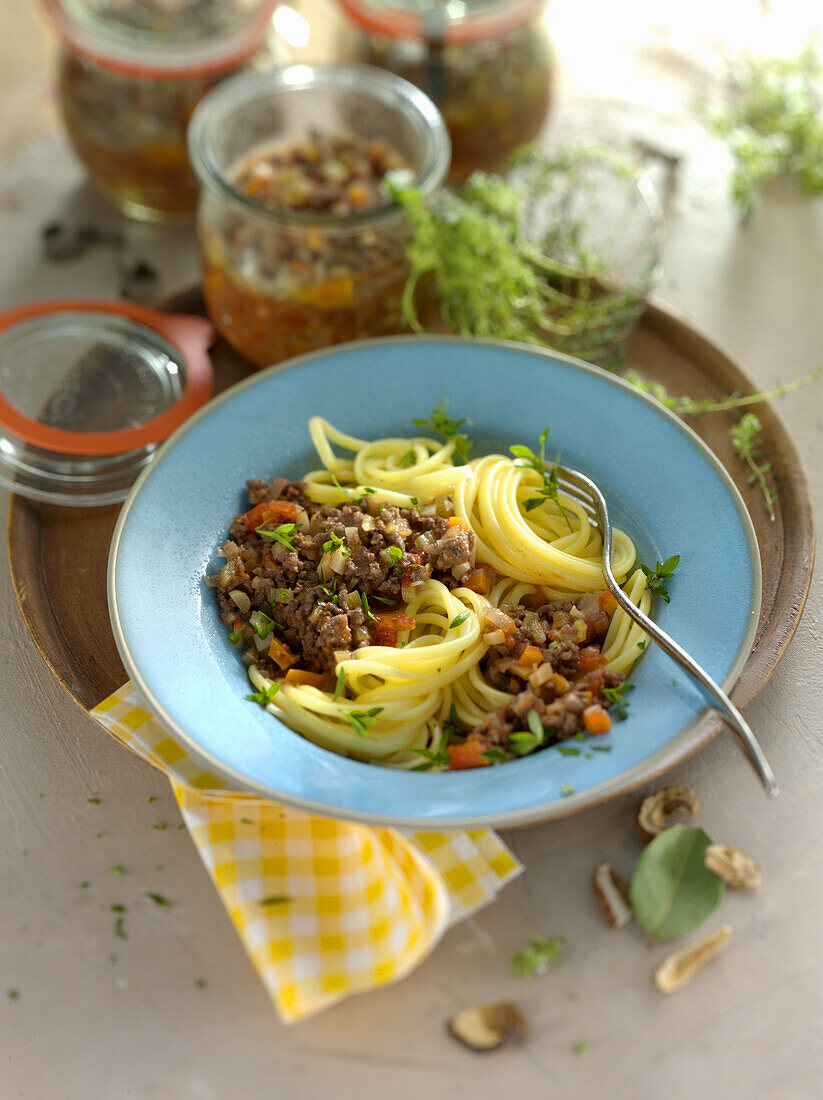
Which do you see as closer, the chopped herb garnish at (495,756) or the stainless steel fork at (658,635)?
the stainless steel fork at (658,635)

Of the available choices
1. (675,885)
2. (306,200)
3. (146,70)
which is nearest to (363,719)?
(675,885)

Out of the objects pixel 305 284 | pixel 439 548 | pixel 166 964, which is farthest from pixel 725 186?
pixel 166 964

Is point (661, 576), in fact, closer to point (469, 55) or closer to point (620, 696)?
point (620, 696)

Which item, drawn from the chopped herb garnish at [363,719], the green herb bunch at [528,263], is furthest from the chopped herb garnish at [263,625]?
the green herb bunch at [528,263]

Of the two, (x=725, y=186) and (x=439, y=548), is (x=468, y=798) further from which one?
(x=725, y=186)

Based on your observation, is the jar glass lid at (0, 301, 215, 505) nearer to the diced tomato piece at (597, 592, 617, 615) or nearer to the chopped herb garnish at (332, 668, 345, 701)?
the chopped herb garnish at (332, 668, 345, 701)

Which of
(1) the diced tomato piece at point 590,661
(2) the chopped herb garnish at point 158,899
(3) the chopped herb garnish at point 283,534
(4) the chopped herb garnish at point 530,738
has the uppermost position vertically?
(1) the diced tomato piece at point 590,661

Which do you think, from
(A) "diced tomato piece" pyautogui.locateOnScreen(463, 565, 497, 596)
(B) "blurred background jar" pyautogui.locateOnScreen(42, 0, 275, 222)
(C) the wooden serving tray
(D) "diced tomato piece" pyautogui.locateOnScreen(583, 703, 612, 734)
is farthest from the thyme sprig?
(B) "blurred background jar" pyautogui.locateOnScreen(42, 0, 275, 222)

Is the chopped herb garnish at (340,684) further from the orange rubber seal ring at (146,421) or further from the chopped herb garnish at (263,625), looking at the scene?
the orange rubber seal ring at (146,421)
